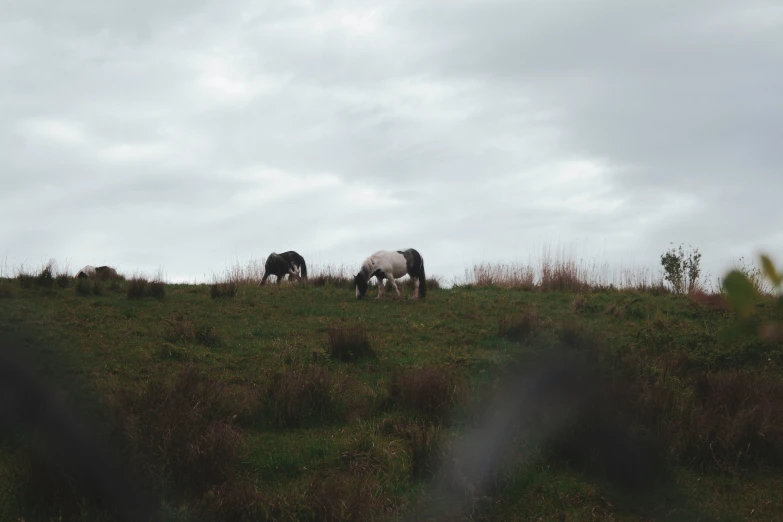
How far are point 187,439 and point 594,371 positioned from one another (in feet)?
15.5

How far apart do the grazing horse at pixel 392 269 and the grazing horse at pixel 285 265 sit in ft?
12.1

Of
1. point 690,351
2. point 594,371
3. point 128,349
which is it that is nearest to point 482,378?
point 594,371

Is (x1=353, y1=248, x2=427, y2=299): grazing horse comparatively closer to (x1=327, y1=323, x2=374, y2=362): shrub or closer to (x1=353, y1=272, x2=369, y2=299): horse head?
(x1=353, y1=272, x2=369, y2=299): horse head

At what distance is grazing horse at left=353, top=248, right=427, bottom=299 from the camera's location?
19.5 m

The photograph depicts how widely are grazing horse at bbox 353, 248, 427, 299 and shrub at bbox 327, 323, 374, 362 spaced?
7.08 meters

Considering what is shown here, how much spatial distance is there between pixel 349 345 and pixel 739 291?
1052 centimetres

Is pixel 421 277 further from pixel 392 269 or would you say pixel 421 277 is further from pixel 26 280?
pixel 26 280

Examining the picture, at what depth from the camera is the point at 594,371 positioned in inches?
354

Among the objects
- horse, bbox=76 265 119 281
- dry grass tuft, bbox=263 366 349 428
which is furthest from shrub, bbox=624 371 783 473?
horse, bbox=76 265 119 281

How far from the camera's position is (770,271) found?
4.54ft

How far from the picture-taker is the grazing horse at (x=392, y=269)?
19.5 metres

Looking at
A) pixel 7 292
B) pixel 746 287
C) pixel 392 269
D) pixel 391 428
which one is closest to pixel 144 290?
pixel 7 292

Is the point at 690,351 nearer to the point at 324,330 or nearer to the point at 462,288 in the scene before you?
the point at 324,330

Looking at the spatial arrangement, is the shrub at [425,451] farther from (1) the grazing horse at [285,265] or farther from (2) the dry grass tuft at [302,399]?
(1) the grazing horse at [285,265]
